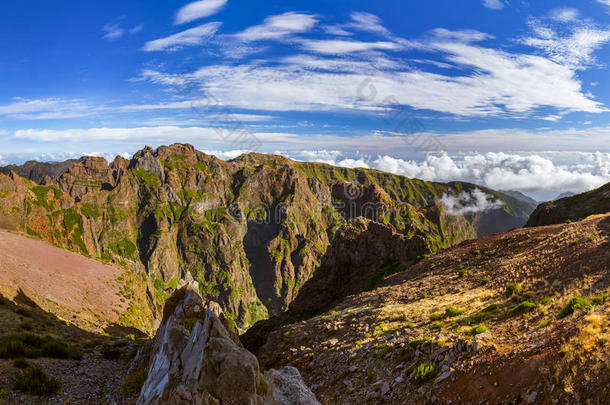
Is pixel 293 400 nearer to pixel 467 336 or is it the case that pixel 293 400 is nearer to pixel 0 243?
pixel 467 336

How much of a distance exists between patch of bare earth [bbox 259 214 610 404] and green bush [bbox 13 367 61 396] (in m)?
14.3

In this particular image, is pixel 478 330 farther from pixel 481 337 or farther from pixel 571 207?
pixel 571 207

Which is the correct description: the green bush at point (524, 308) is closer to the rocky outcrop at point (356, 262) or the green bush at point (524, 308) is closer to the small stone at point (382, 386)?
the small stone at point (382, 386)

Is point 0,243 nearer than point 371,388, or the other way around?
point 371,388

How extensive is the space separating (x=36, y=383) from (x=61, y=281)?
45.0 metres

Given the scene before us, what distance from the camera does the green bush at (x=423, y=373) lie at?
47.7 feet

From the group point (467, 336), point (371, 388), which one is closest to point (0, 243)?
point (371, 388)

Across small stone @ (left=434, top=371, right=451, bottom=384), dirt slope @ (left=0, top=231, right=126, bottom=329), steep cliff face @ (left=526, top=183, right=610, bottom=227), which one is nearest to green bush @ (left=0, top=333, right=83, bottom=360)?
dirt slope @ (left=0, top=231, right=126, bottom=329)

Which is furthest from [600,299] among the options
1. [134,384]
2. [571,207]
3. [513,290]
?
[571,207]

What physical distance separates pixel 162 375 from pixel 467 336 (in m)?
15.7

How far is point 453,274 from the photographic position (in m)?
36.9

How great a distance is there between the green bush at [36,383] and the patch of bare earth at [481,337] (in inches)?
562

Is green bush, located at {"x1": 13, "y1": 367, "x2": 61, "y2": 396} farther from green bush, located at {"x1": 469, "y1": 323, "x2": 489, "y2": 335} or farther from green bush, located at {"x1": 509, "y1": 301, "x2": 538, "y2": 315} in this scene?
green bush, located at {"x1": 509, "y1": 301, "x2": 538, "y2": 315}

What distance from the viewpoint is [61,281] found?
4941cm
